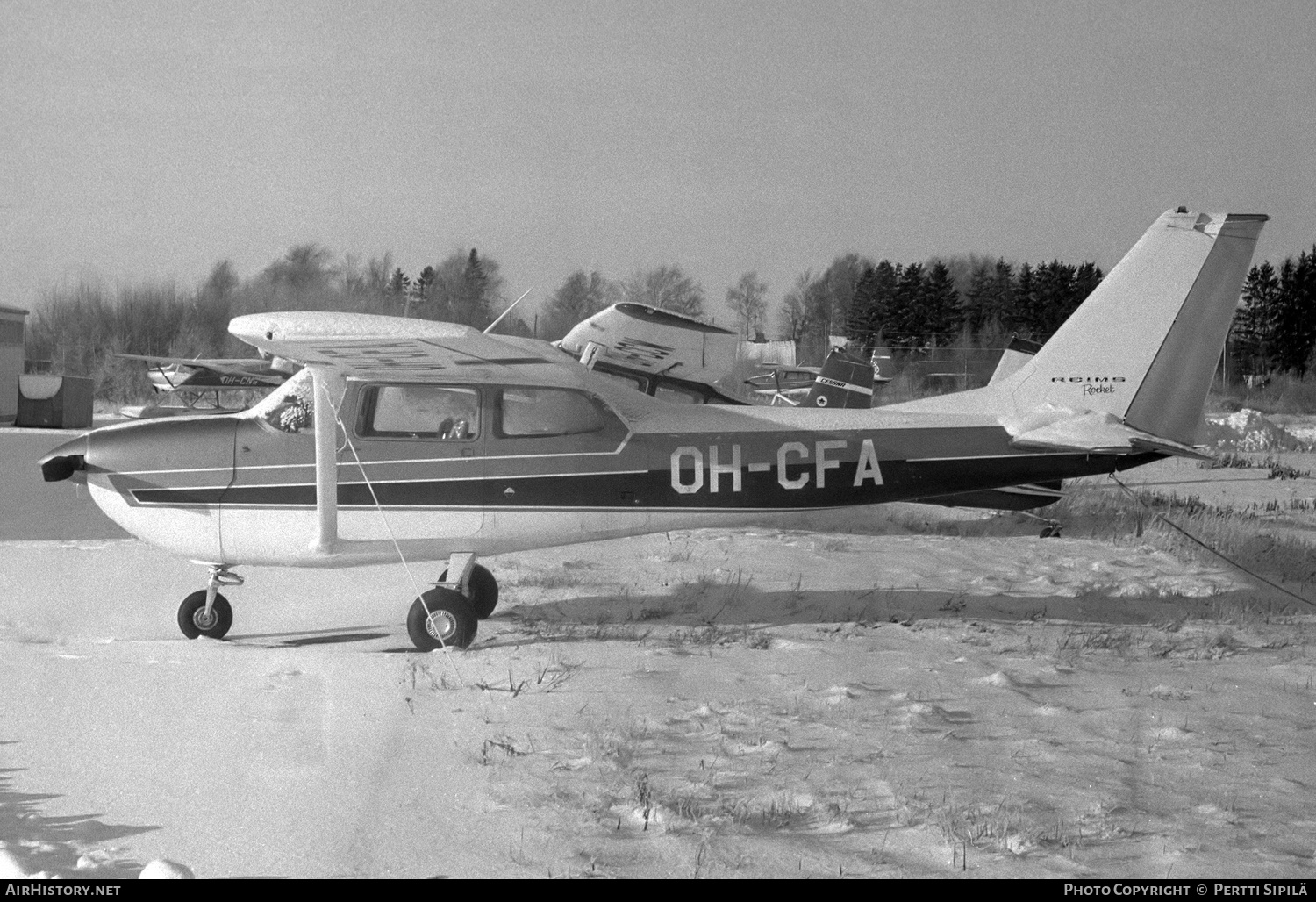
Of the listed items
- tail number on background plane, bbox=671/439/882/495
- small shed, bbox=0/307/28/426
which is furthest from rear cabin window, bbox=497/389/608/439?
small shed, bbox=0/307/28/426

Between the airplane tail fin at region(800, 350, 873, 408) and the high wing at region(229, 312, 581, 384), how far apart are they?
7.81 m

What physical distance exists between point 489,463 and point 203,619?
2.20 meters

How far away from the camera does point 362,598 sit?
9.33m

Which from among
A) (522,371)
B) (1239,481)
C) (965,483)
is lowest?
(1239,481)

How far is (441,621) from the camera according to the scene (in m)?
7.42

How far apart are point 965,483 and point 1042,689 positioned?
6.91 ft

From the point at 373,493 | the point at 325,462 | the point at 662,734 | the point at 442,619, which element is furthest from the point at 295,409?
the point at 662,734

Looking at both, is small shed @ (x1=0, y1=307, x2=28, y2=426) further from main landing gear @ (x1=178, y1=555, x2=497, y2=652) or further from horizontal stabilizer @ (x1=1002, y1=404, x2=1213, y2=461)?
horizontal stabilizer @ (x1=1002, y1=404, x2=1213, y2=461)

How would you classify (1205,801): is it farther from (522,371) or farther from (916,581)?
(916,581)

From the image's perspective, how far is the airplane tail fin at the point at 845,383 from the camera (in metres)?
15.2

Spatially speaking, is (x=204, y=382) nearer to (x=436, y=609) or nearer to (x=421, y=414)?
(x=421, y=414)

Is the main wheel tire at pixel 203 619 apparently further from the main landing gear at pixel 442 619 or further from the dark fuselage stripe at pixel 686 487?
the main landing gear at pixel 442 619

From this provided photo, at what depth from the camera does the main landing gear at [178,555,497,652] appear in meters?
7.41

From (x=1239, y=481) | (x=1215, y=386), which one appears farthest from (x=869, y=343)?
(x=1239, y=481)
